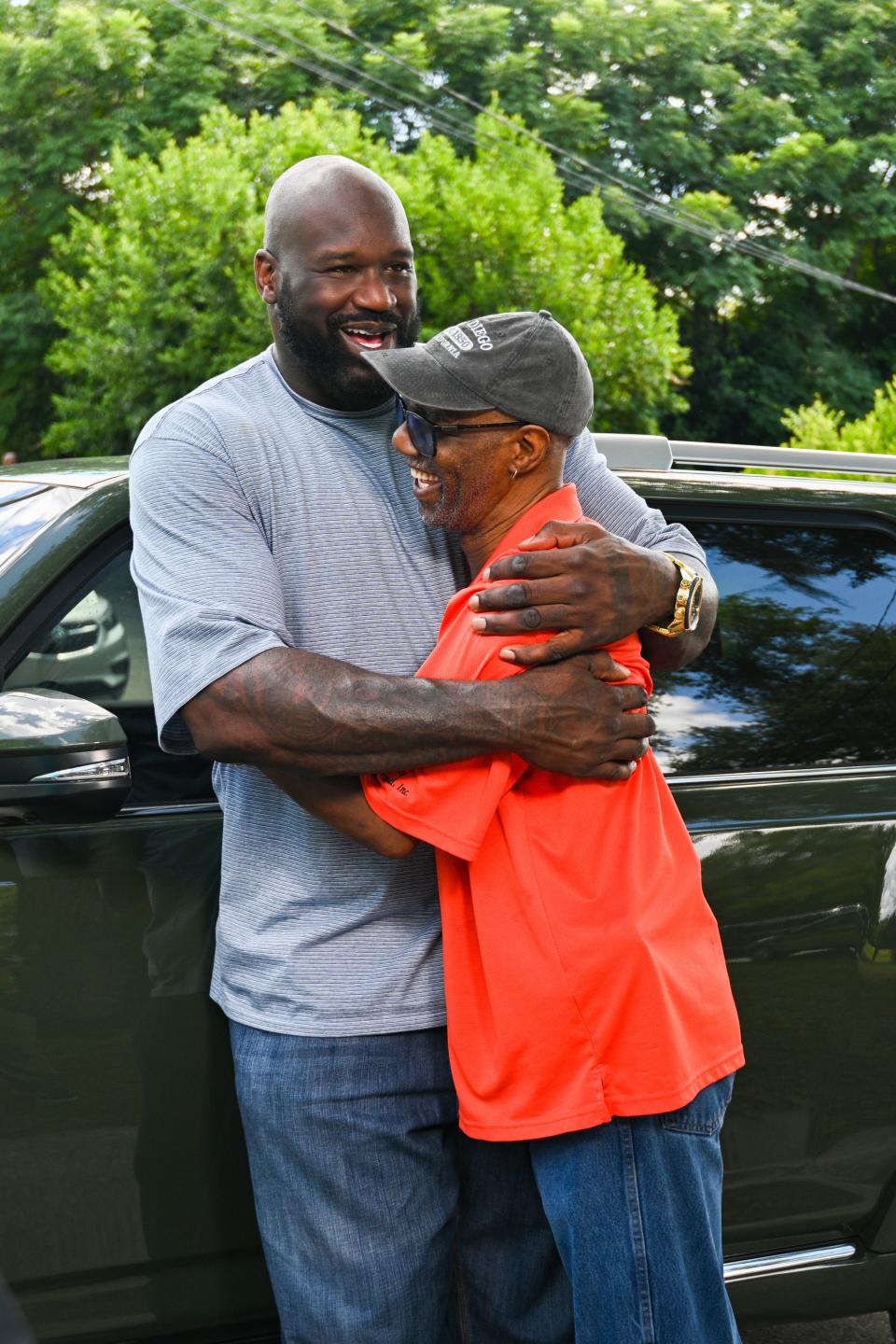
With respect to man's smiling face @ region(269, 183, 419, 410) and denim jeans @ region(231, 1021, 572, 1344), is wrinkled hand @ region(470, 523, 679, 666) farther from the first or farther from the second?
denim jeans @ region(231, 1021, 572, 1344)

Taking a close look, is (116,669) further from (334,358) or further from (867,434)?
(867,434)

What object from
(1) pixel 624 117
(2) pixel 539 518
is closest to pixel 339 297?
(2) pixel 539 518

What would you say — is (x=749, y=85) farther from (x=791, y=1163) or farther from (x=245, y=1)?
(x=791, y=1163)

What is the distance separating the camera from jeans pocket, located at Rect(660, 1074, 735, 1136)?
1.90 meters

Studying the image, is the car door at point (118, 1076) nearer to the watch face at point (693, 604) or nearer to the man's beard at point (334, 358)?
the man's beard at point (334, 358)

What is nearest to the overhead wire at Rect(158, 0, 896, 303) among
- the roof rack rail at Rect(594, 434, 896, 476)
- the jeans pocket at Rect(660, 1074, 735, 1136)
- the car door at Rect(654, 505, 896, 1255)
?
the roof rack rail at Rect(594, 434, 896, 476)

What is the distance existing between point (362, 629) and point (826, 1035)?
1.14 metres

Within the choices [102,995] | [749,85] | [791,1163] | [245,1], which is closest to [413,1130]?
[102,995]

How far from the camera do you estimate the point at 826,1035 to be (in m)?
2.56

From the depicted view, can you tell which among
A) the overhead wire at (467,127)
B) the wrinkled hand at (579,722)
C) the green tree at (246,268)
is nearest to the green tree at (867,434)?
the green tree at (246,268)

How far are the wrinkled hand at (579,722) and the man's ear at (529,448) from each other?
10.6 inches

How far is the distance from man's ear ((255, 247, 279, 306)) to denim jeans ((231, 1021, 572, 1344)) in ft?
3.49

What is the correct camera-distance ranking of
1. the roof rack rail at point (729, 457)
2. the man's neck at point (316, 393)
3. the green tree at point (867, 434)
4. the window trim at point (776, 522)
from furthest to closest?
the green tree at point (867, 434) → the roof rack rail at point (729, 457) → the window trim at point (776, 522) → the man's neck at point (316, 393)

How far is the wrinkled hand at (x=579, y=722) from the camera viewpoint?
1849 millimetres
